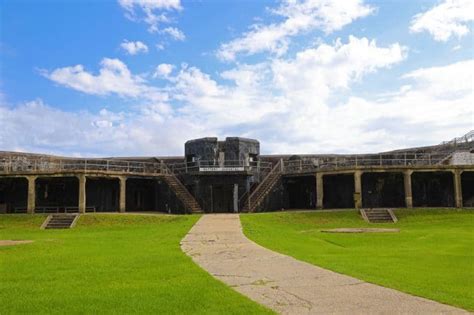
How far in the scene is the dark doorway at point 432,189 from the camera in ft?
113

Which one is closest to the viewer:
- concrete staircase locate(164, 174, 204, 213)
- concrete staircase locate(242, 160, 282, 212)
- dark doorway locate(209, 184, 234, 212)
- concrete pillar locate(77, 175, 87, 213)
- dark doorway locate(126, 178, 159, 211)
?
concrete pillar locate(77, 175, 87, 213)

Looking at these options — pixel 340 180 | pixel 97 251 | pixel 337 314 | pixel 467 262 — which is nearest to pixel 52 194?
pixel 340 180

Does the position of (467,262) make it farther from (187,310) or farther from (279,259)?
(187,310)

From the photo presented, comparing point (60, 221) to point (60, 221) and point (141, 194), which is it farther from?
point (141, 194)

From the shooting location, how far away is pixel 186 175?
3591 centimetres

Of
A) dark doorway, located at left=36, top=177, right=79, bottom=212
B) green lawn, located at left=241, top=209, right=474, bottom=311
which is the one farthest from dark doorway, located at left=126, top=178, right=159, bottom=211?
green lawn, located at left=241, top=209, right=474, bottom=311

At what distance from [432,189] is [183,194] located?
18.0m

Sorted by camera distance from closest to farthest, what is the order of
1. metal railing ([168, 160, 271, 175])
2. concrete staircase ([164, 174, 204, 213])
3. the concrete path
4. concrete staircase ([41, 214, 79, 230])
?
the concrete path → concrete staircase ([41, 214, 79, 230]) → concrete staircase ([164, 174, 204, 213]) → metal railing ([168, 160, 271, 175])

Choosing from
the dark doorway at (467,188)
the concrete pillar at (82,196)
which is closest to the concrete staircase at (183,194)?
the concrete pillar at (82,196)

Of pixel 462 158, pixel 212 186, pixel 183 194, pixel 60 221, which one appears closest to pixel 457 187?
pixel 462 158

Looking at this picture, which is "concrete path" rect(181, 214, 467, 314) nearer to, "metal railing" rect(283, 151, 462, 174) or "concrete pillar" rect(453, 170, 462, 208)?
"metal railing" rect(283, 151, 462, 174)

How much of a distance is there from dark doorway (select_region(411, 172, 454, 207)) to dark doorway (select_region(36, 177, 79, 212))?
82.1 feet

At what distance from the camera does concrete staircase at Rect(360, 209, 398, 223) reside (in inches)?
1107

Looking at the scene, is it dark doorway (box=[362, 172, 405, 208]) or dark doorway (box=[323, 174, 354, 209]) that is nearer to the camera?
dark doorway (box=[362, 172, 405, 208])
